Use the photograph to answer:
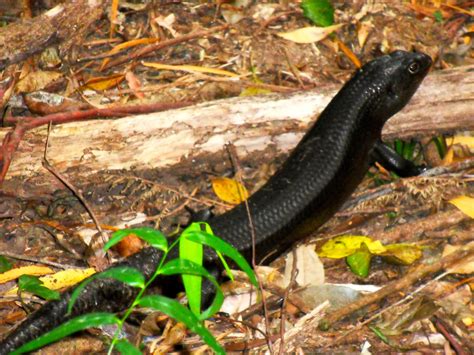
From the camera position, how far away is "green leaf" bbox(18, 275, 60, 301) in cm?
450

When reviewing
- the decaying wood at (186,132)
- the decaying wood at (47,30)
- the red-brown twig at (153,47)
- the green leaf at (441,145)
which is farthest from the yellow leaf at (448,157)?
the decaying wood at (47,30)

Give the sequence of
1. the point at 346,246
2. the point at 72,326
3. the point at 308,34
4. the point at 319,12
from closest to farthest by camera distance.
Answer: the point at 72,326 < the point at 346,246 < the point at 308,34 < the point at 319,12

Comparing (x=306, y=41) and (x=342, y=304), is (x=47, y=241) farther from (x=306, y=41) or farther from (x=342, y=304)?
(x=306, y=41)

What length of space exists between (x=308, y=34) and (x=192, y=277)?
3.67 m

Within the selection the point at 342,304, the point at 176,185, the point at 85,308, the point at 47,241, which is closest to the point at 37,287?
the point at 85,308

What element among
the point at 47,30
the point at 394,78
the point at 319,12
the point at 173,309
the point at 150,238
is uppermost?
the point at 150,238

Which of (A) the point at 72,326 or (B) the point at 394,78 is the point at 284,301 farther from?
(B) the point at 394,78

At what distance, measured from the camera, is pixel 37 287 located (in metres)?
4.55

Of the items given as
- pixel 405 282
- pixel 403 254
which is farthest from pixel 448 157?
pixel 405 282

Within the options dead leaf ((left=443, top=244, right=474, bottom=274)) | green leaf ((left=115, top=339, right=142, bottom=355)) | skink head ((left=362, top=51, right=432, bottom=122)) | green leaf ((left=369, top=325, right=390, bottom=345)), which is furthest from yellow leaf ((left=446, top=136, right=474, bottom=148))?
green leaf ((left=115, top=339, right=142, bottom=355))

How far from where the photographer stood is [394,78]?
19.2ft

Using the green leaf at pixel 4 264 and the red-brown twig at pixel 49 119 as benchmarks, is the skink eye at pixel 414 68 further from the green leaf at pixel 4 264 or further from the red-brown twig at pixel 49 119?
the green leaf at pixel 4 264

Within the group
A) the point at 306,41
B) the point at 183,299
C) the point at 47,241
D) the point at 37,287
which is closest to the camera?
the point at 37,287

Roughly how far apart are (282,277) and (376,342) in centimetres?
78
